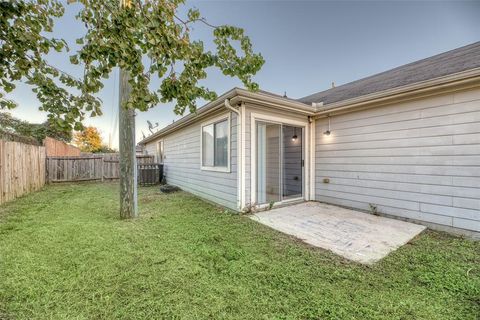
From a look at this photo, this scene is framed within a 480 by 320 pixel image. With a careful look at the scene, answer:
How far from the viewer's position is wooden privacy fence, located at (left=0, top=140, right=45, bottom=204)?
5.28 m

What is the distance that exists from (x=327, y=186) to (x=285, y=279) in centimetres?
374

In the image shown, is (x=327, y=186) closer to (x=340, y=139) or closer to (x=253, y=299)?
(x=340, y=139)

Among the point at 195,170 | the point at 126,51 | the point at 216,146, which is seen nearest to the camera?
the point at 126,51

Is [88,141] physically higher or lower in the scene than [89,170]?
higher

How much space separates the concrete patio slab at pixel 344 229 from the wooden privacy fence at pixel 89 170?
21.9ft

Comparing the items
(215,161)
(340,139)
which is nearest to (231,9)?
(215,161)

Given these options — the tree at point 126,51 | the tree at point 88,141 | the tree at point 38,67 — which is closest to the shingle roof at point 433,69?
the tree at point 126,51

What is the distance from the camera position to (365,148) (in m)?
4.69

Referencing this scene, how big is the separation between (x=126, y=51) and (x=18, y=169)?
721 cm

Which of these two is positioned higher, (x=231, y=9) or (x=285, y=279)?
(x=231, y=9)

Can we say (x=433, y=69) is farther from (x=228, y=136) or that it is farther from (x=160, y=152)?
(x=160, y=152)

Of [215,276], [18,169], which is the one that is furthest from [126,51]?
[18,169]

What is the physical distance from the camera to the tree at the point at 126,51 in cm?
157

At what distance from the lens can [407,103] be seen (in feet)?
13.3
